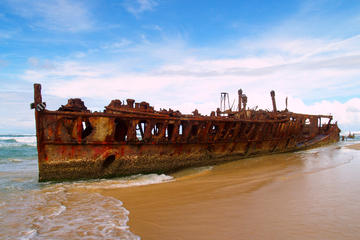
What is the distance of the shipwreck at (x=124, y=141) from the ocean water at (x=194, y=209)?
2.56 feet

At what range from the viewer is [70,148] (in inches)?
293

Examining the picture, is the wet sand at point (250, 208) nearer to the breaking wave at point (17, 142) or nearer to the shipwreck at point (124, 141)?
the shipwreck at point (124, 141)

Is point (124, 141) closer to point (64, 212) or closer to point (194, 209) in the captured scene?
point (64, 212)

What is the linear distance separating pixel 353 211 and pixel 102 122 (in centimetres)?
631

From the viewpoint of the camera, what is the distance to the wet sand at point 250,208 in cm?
340

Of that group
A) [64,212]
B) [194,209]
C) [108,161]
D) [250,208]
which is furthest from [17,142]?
[250,208]

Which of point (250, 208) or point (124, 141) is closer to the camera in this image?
point (250, 208)

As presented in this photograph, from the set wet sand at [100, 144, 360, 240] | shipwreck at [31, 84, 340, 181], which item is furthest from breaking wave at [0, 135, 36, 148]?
wet sand at [100, 144, 360, 240]

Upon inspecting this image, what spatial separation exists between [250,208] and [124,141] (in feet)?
15.6

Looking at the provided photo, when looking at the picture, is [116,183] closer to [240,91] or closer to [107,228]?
[107,228]

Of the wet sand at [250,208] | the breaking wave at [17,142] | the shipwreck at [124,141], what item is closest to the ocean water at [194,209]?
the wet sand at [250,208]

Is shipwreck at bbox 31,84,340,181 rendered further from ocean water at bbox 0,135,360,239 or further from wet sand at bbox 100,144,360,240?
wet sand at bbox 100,144,360,240

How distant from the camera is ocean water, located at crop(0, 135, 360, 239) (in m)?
3.51

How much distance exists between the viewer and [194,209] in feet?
14.7
